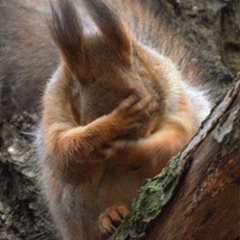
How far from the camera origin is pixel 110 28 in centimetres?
161

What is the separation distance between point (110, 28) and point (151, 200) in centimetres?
38

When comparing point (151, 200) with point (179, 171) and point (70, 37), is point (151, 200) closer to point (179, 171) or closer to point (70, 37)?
point (179, 171)

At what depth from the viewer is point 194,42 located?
2227mm

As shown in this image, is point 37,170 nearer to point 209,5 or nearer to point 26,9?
point 26,9

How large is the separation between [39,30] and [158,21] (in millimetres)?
305

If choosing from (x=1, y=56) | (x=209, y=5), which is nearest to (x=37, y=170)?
(x=1, y=56)

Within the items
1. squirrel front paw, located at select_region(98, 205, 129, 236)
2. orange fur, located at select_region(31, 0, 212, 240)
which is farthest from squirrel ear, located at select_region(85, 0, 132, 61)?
squirrel front paw, located at select_region(98, 205, 129, 236)

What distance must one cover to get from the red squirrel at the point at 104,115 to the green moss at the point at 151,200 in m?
0.15

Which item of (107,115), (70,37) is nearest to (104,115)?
(107,115)

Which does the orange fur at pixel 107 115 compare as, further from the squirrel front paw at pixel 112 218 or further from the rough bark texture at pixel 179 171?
the rough bark texture at pixel 179 171

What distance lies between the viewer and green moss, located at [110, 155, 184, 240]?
1334 mm

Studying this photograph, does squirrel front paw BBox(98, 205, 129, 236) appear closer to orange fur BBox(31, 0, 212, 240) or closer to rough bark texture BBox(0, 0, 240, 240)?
orange fur BBox(31, 0, 212, 240)

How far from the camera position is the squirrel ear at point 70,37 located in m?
1.59

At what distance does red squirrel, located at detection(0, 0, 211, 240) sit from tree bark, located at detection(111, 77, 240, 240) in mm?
179
